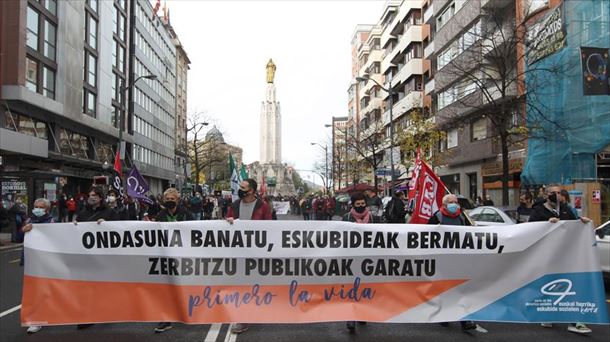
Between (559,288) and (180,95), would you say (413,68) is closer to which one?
(559,288)

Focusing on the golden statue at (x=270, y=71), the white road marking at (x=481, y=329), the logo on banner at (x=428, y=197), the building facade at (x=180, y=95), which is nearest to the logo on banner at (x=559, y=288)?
the white road marking at (x=481, y=329)

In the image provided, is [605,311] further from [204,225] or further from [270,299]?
[204,225]

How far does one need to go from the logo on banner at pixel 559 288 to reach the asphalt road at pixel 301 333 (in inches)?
21.5

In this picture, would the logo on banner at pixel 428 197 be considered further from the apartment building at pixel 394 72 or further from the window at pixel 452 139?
the window at pixel 452 139

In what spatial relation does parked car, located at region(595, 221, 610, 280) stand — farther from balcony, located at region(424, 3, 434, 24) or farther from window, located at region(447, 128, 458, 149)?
balcony, located at region(424, 3, 434, 24)

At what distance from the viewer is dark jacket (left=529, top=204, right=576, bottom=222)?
24.4 ft

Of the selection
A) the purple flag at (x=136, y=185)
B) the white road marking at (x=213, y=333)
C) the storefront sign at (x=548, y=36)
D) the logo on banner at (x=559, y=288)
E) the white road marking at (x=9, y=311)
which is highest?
the storefront sign at (x=548, y=36)

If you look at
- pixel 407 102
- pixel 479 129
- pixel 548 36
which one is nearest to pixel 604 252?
pixel 548 36

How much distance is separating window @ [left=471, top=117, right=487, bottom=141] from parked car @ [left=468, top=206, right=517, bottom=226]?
2072cm

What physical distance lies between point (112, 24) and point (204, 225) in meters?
49.4

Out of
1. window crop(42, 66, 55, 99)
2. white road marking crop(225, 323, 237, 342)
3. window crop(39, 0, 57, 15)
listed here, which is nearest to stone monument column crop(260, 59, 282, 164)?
window crop(39, 0, 57, 15)

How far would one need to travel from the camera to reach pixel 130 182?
1773 centimetres

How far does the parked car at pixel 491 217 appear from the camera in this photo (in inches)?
550

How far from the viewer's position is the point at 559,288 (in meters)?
6.24
